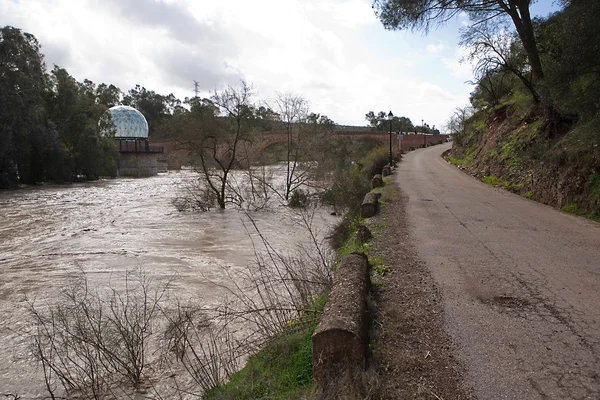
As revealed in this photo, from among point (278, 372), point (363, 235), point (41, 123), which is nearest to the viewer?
point (278, 372)

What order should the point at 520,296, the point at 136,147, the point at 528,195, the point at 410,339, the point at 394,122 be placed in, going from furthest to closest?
the point at 394,122
the point at 136,147
the point at 528,195
the point at 520,296
the point at 410,339

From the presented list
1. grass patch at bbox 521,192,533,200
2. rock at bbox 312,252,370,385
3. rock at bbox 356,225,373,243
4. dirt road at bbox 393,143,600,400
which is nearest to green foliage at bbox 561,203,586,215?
dirt road at bbox 393,143,600,400

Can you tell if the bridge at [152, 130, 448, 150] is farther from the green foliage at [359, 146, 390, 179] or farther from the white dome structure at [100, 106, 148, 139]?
the green foliage at [359, 146, 390, 179]

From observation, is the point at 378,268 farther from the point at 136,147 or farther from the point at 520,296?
the point at 136,147

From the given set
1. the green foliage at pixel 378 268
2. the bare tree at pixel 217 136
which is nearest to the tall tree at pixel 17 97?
the bare tree at pixel 217 136

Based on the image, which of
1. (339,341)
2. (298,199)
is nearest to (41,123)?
(298,199)

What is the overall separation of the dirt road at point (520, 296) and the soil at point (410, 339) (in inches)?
5.5

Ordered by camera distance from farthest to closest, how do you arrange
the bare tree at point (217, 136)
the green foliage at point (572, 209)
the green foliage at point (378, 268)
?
the bare tree at point (217, 136) → the green foliage at point (572, 209) → the green foliage at point (378, 268)

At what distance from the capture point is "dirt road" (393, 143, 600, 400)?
3.66m

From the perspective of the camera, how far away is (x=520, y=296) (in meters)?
5.48

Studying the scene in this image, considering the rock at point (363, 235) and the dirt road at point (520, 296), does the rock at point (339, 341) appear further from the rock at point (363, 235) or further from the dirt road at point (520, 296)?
the rock at point (363, 235)

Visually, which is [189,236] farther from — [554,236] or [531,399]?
[531,399]

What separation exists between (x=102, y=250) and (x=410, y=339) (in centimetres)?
1113

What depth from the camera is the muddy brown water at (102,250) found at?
7.32m
